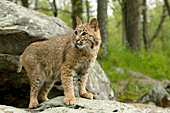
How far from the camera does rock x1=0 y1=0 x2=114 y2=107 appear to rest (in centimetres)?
530

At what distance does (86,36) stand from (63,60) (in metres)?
0.80

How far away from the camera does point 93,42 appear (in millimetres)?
4613

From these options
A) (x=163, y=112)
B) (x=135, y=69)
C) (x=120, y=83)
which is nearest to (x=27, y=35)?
(x=163, y=112)

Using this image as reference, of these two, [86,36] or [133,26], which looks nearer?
[86,36]

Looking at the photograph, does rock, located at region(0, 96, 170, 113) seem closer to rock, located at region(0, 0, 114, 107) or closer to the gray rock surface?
rock, located at region(0, 0, 114, 107)

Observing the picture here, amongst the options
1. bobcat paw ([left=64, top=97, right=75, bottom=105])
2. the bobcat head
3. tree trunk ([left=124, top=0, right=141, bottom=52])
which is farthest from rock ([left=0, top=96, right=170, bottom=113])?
tree trunk ([left=124, top=0, right=141, bottom=52])

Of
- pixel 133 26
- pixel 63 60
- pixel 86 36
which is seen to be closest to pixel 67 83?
pixel 63 60

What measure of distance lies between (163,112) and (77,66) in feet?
8.05

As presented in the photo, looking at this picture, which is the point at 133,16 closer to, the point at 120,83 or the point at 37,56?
the point at 120,83

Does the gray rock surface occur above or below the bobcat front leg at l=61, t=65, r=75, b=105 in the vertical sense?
below

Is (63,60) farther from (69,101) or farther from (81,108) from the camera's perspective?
(81,108)

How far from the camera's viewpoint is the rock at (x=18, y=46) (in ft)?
17.4

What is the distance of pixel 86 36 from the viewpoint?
440 centimetres

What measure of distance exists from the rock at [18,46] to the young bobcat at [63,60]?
1.20ft
